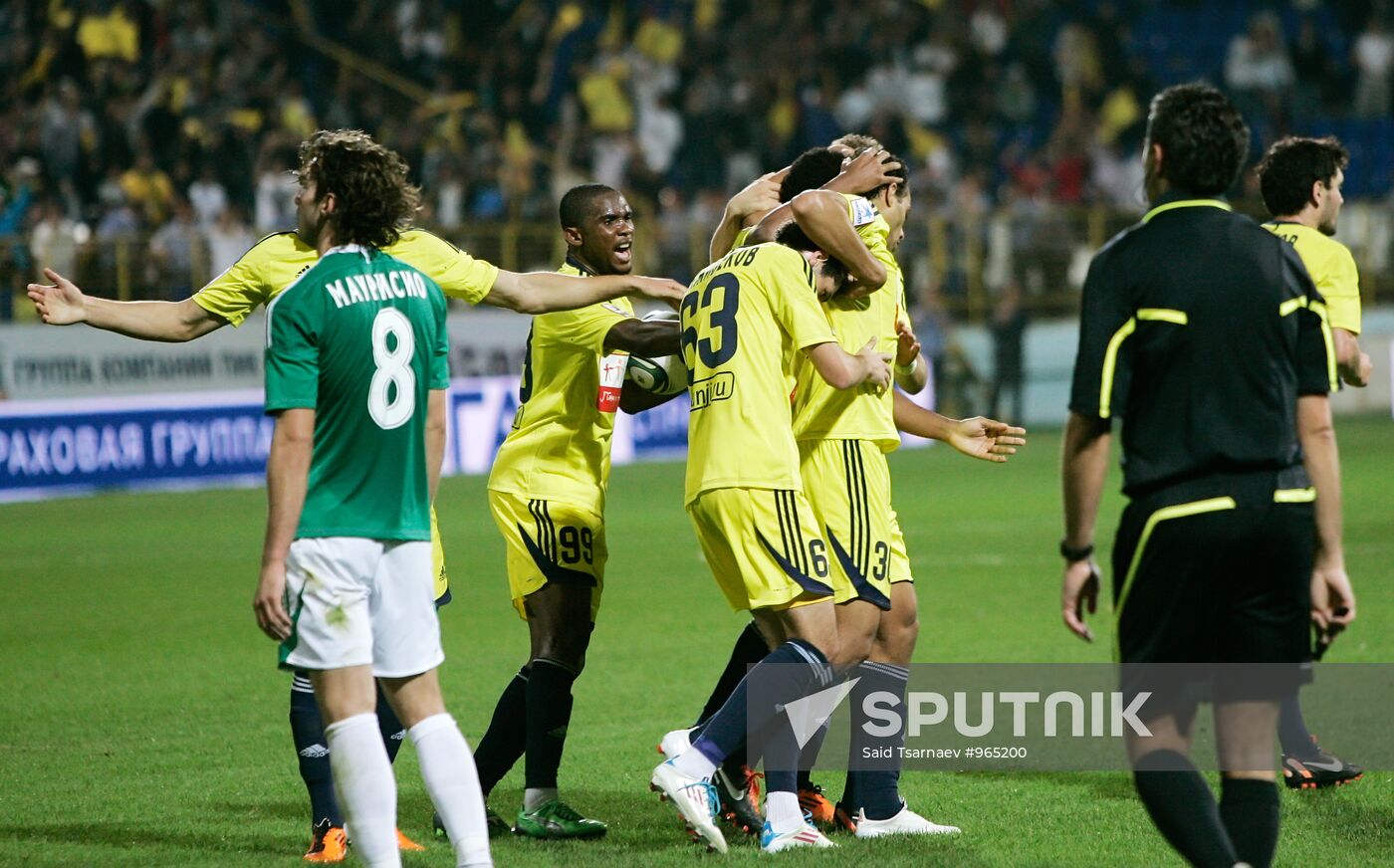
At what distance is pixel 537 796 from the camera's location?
5555 millimetres

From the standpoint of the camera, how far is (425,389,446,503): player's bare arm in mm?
4620

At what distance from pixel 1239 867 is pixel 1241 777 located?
22 centimetres

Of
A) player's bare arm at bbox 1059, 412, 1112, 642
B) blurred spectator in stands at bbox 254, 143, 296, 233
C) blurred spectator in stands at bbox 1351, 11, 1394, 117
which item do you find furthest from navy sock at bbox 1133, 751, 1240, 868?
blurred spectator in stands at bbox 1351, 11, 1394, 117

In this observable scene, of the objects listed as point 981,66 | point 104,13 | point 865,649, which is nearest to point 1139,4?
point 981,66

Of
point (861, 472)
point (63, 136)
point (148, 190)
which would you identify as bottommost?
point (861, 472)

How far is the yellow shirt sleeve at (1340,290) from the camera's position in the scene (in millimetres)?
5879

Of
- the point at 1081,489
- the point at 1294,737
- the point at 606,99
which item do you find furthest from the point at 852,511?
the point at 606,99

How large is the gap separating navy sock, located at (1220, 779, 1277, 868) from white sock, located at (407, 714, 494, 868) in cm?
180

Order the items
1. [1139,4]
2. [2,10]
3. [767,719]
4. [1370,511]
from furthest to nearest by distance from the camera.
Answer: [1139,4]
[2,10]
[1370,511]
[767,719]

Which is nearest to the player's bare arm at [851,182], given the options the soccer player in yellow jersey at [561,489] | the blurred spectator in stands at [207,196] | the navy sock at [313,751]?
the soccer player in yellow jersey at [561,489]

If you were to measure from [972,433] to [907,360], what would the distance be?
20.0 inches

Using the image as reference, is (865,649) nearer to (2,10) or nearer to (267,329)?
(267,329)

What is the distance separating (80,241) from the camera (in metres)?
19.1

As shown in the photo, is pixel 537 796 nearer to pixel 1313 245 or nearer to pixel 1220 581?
pixel 1220 581
